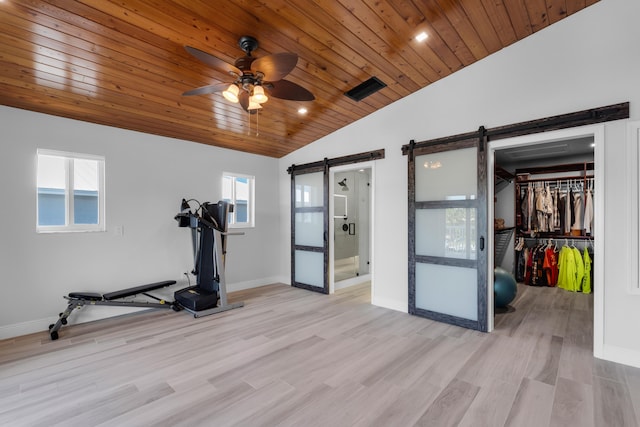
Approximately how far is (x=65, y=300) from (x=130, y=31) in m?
3.34

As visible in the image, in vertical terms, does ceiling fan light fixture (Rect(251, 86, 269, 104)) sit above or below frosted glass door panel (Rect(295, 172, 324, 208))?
above

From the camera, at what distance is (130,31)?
8.29ft

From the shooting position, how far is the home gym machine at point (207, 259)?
4.27m

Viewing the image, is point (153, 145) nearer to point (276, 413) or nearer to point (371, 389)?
point (276, 413)

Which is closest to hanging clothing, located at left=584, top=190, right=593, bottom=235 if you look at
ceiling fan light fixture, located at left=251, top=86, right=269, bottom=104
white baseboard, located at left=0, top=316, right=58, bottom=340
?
ceiling fan light fixture, located at left=251, top=86, right=269, bottom=104

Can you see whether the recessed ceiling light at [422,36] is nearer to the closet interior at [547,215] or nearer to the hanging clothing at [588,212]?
the closet interior at [547,215]

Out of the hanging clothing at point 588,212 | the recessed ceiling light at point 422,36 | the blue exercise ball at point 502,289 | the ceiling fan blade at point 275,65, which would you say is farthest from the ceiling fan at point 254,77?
the hanging clothing at point 588,212

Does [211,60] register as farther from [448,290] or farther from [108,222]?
[448,290]

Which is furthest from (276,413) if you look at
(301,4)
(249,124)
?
(249,124)

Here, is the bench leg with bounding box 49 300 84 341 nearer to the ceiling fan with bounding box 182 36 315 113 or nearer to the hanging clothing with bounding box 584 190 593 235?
the ceiling fan with bounding box 182 36 315 113

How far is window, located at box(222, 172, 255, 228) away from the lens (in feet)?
18.6

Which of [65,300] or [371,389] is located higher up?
[65,300]

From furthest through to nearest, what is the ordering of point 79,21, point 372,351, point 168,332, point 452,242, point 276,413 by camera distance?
point 452,242 → point 168,332 → point 372,351 → point 79,21 → point 276,413

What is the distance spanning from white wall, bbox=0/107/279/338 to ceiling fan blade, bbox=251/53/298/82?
287 centimetres
